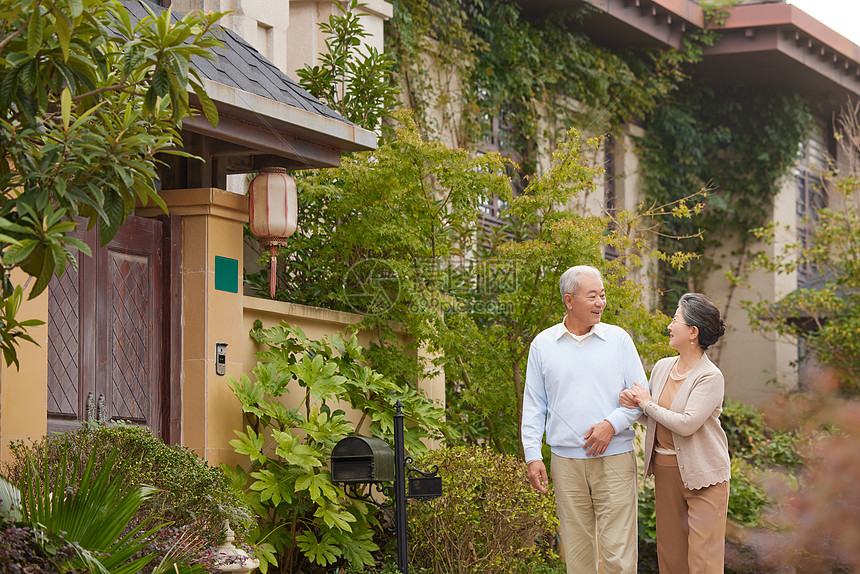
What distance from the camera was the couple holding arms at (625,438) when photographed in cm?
538

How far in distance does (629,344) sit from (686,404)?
489mm

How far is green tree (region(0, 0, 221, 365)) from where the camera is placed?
3.74m

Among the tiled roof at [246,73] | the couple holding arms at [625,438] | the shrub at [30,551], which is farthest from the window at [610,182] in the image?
the shrub at [30,551]

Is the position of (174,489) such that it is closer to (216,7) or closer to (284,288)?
(284,288)

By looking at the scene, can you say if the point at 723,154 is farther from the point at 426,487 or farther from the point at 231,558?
the point at 231,558

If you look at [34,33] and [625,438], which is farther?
[625,438]

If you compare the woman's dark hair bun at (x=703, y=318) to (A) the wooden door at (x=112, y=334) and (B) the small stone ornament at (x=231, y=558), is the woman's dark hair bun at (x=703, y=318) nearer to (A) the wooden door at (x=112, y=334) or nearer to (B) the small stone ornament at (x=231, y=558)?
(B) the small stone ornament at (x=231, y=558)

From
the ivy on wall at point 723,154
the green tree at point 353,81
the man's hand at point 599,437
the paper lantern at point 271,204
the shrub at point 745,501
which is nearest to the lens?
the man's hand at point 599,437

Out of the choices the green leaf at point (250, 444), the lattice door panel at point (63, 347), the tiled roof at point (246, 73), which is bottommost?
the green leaf at point (250, 444)

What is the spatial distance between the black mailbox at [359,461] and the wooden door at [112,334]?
1.18 meters

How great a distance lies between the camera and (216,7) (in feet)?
30.9

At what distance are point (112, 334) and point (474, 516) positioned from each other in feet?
9.16

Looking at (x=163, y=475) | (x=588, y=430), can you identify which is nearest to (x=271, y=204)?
(x=163, y=475)

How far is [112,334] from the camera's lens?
6516 millimetres
